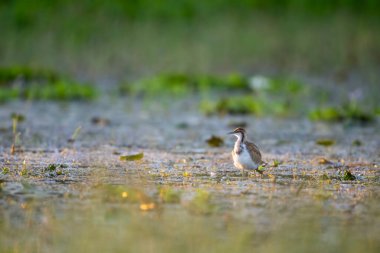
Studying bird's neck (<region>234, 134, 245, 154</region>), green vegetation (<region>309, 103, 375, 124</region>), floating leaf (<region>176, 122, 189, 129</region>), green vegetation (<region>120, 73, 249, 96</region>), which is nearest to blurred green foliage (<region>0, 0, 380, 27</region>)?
green vegetation (<region>120, 73, 249, 96</region>)

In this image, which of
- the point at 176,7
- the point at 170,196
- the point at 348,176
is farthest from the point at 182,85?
the point at 170,196

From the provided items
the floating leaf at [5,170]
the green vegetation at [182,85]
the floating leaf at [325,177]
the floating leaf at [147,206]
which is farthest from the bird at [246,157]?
the green vegetation at [182,85]

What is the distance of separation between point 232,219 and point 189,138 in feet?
16.2

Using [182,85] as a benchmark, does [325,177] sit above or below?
below

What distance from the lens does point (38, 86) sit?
15555mm

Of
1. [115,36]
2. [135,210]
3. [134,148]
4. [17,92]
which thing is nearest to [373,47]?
[115,36]

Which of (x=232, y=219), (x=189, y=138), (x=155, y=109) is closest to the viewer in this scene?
(x=232, y=219)

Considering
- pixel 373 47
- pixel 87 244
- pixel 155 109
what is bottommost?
pixel 87 244

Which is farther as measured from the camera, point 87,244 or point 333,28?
point 333,28

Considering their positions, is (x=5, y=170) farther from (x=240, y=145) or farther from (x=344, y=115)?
(x=344, y=115)

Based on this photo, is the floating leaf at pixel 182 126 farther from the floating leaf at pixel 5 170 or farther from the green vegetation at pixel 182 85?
the floating leaf at pixel 5 170

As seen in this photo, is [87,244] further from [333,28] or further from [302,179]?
[333,28]

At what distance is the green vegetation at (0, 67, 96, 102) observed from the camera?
14.6 meters

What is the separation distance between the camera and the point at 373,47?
702 inches
